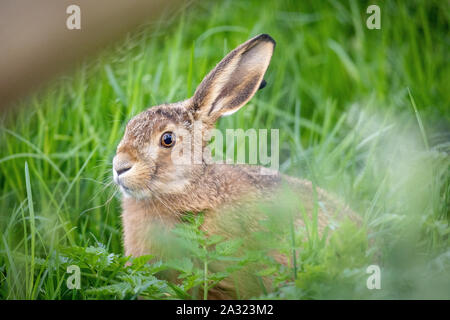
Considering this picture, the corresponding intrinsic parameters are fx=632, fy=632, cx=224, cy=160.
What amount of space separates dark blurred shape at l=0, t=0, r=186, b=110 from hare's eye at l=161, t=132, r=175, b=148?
628mm

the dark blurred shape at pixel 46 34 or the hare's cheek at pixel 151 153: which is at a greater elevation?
the dark blurred shape at pixel 46 34

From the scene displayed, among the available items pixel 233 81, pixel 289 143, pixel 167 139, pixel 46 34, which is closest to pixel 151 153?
pixel 167 139

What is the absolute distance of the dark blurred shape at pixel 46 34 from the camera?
2.34 metres

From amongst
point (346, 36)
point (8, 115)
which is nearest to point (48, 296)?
point (8, 115)

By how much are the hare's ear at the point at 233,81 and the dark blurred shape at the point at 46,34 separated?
65 cm

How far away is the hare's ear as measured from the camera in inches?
122

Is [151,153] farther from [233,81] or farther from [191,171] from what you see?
[233,81]

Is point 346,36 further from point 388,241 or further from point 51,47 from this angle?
point 51,47

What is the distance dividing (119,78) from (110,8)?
66.6 inches

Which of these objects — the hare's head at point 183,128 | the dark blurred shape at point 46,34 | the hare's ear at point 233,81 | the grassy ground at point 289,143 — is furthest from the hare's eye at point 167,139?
the dark blurred shape at point 46,34

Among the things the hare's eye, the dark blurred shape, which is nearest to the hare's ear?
the hare's eye

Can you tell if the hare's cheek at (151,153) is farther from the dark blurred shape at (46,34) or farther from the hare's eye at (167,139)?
the dark blurred shape at (46,34)

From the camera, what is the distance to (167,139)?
3.05 metres

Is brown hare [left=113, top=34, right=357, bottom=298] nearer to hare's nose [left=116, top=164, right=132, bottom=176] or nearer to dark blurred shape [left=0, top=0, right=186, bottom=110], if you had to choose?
hare's nose [left=116, top=164, right=132, bottom=176]
